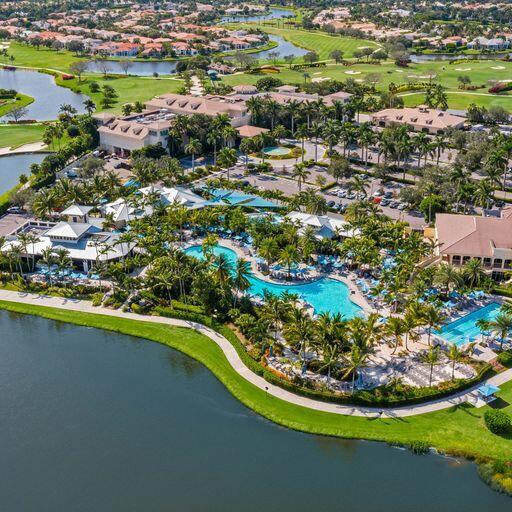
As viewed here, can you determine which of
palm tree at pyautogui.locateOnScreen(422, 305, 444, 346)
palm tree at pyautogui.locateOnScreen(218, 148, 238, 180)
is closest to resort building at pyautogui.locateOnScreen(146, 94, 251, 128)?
palm tree at pyautogui.locateOnScreen(218, 148, 238, 180)

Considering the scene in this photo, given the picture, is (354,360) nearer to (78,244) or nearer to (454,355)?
(454,355)

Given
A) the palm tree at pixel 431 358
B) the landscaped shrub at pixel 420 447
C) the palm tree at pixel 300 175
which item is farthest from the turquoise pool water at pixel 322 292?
the palm tree at pixel 300 175

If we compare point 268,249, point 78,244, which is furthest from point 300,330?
point 78,244

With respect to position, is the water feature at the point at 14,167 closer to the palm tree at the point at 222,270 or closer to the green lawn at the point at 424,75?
the palm tree at the point at 222,270

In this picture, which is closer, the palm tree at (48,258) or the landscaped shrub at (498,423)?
the landscaped shrub at (498,423)

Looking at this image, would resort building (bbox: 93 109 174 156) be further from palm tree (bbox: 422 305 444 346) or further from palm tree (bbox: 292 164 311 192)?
palm tree (bbox: 422 305 444 346)

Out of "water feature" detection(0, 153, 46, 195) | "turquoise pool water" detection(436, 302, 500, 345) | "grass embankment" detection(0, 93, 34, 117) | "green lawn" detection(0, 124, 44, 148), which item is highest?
"grass embankment" detection(0, 93, 34, 117)
